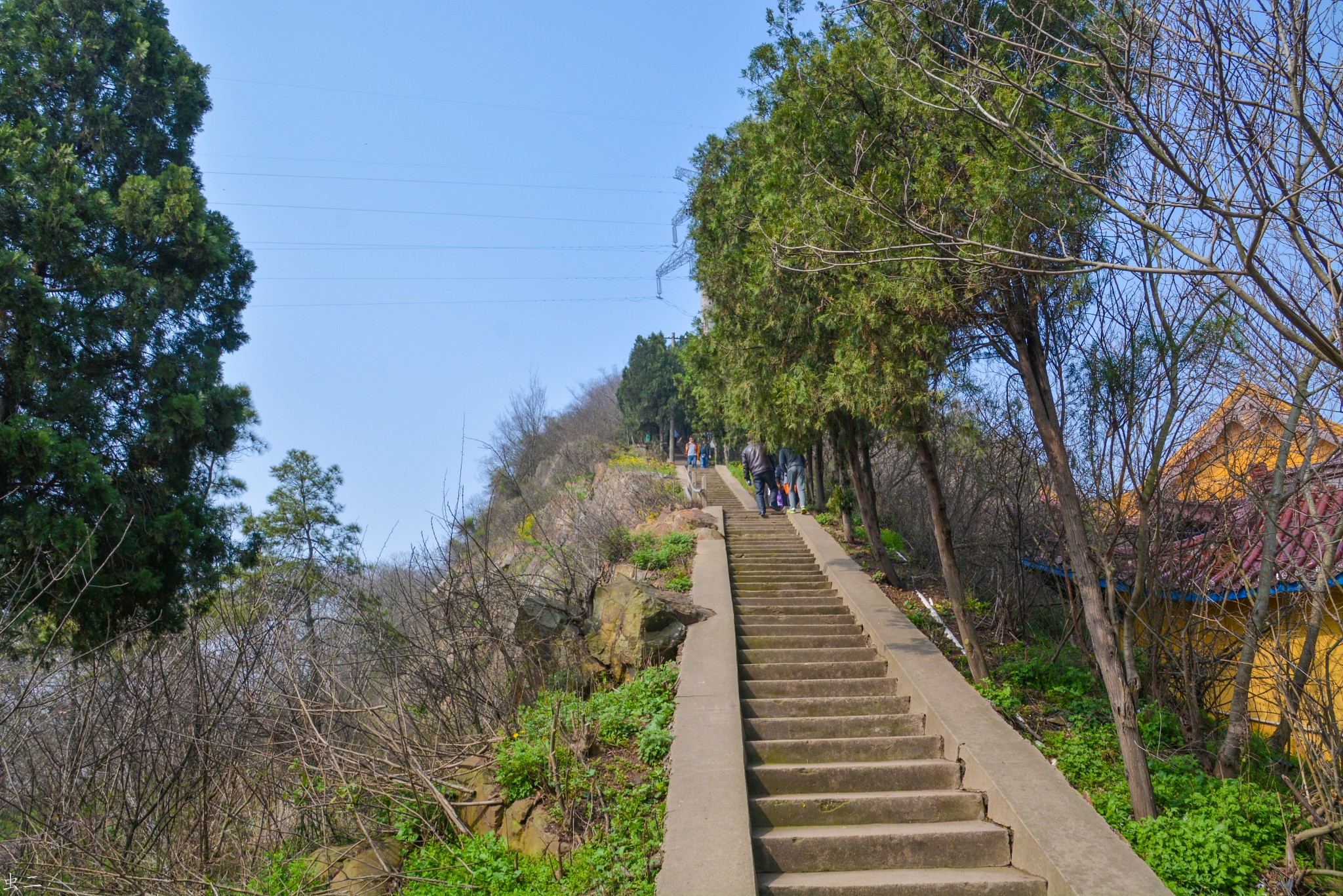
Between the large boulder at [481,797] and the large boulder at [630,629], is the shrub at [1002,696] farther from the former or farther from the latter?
the large boulder at [481,797]

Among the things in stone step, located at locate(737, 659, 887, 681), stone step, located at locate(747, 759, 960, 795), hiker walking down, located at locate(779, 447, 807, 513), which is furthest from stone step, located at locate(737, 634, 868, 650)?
hiker walking down, located at locate(779, 447, 807, 513)

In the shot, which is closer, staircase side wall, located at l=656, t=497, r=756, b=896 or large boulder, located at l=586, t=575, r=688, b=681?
staircase side wall, located at l=656, t=497, r=756, b=896

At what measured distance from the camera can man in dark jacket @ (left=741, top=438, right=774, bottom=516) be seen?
18703 mm

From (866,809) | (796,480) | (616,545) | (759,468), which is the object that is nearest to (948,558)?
(866,809)

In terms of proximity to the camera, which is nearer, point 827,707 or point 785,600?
point 827,707

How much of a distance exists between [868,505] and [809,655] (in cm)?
454

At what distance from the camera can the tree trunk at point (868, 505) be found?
13438mm

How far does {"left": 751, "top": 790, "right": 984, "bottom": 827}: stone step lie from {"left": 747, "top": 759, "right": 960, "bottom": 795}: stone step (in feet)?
1.12

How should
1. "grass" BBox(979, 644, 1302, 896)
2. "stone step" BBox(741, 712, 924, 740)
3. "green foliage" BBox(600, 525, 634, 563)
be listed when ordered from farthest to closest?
"green foliage" BBox(600, 525, 634, 563)
"stone step" BBox(741, 712, 924, 740)
"grass" BBox(979, 644, 1302, 896)

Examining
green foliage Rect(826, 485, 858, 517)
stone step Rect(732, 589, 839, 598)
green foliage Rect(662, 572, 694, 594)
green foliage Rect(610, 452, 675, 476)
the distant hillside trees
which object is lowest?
stone step Rect(732, 589, 839, 598)

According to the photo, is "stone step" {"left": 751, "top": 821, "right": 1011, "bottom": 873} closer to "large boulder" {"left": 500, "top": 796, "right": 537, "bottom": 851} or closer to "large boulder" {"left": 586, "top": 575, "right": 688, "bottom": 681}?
"large boulder" {"left": 500, "top": 796, "right": 537, "bottom": 851}

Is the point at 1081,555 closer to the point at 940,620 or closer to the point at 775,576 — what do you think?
the point at 940,620

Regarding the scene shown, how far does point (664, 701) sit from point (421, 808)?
8.56 feet

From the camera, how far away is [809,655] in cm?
1016
